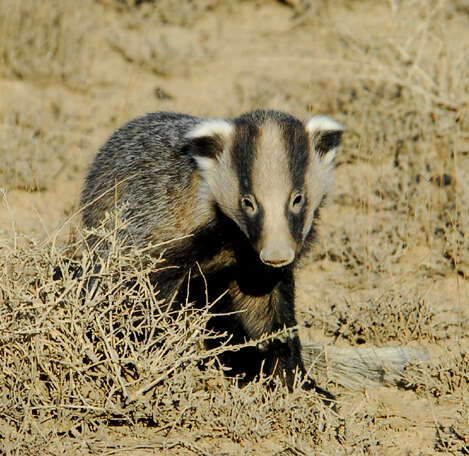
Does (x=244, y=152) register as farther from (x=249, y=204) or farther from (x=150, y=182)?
(x=150, y=182)

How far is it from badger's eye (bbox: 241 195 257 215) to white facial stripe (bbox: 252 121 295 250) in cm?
4

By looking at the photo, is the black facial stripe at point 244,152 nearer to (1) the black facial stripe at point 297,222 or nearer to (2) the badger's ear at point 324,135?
(1) the black facial stripe at point 297,222

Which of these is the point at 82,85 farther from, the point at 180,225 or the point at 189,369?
the point at 189,369

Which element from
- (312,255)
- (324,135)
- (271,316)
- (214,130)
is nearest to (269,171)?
(214,130)

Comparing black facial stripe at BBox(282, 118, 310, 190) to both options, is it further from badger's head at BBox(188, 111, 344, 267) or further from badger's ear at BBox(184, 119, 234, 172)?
badger's ear at BBox(184, 119, 234, 172)

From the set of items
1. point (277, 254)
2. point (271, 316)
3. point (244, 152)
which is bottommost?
point (271, 316)

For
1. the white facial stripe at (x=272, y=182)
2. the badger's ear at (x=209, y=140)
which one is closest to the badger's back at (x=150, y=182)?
the badger's ear at (x=209, y=140)

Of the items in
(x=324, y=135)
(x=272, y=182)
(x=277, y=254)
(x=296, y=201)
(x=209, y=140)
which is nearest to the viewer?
(x=277, y=254)

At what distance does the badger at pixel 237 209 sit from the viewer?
171 inches

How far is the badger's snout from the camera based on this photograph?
4020 millimetres

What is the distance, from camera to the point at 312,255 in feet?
21.0

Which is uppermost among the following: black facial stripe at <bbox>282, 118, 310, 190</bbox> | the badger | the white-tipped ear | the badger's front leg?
the white-tipped ear

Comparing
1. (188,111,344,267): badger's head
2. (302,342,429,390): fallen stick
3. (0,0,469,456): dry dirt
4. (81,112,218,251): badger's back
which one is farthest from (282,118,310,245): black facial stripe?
(302,342,429,390): fallen stick

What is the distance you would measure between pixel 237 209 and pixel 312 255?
80.2 inches
